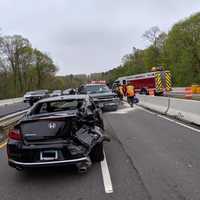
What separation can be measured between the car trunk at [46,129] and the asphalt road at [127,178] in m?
0.83

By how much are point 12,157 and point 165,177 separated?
288 centimetres

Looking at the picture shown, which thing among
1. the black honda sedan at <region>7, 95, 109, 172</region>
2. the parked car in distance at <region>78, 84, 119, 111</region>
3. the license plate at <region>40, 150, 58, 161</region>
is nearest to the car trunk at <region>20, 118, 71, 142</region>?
the black honda sedan at <region>7, 95, 109, 172</region>

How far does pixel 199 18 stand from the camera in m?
60.2

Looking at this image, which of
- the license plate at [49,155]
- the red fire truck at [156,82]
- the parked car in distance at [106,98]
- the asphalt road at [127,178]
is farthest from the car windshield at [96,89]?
the red fire truck at [156,82]

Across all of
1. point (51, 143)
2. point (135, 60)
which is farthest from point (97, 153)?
point (135, 60)

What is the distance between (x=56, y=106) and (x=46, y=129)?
2438 mm

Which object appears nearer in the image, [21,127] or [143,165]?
[21,127]

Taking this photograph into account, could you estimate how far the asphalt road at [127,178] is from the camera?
479cm

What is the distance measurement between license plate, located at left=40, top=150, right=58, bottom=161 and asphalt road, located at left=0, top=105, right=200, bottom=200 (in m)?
0.48

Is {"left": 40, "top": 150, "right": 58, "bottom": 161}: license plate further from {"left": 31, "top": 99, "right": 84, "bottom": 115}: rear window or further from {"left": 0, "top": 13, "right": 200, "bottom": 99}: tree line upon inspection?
{"left": 0, "top": 13, "right": 200, "bottom": 99}: tree line

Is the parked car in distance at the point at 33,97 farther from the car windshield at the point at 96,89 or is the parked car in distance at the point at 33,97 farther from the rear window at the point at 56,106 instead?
the rear window at the point at 56,106

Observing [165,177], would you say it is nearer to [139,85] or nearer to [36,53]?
[139,85]

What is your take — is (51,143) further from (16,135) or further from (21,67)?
(21,67)

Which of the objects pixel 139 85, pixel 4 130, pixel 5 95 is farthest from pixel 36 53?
pixel 4 130
